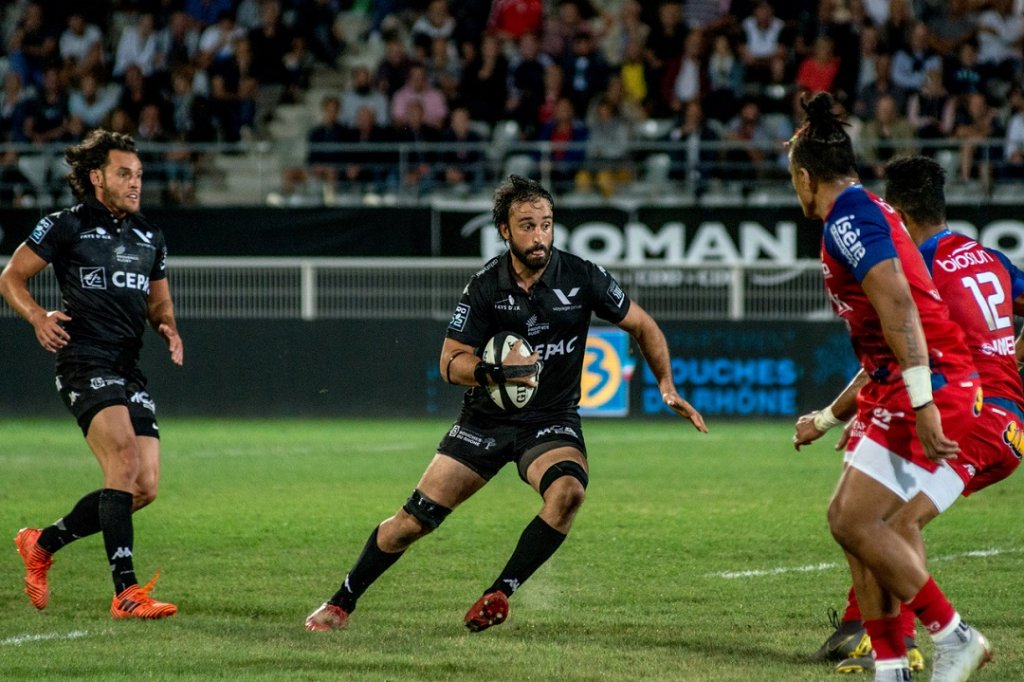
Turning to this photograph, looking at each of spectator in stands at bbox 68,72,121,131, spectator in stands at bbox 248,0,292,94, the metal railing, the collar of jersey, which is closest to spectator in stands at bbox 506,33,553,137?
the metal railing

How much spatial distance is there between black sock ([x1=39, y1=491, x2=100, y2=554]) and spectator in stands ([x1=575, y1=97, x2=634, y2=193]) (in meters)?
11.7

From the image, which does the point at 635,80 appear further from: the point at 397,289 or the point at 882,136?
the point at 397,289

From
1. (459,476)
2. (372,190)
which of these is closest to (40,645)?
(459,476)

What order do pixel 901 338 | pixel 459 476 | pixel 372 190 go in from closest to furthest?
pixel 901 338
pixel 459 476
pixel 372 190

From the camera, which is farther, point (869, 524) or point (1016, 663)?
point (1016, 663)

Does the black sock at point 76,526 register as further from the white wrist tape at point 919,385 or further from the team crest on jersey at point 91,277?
the white wrist tape at point 919,385

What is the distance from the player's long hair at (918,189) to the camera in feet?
19.5

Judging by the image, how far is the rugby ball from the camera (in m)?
6.84

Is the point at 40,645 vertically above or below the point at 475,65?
below

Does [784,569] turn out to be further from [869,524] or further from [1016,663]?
[869,524]

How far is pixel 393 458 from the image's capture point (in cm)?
1386

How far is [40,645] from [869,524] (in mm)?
3455

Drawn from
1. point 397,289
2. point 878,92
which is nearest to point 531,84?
point 397,289

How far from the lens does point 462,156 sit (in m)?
19.3
